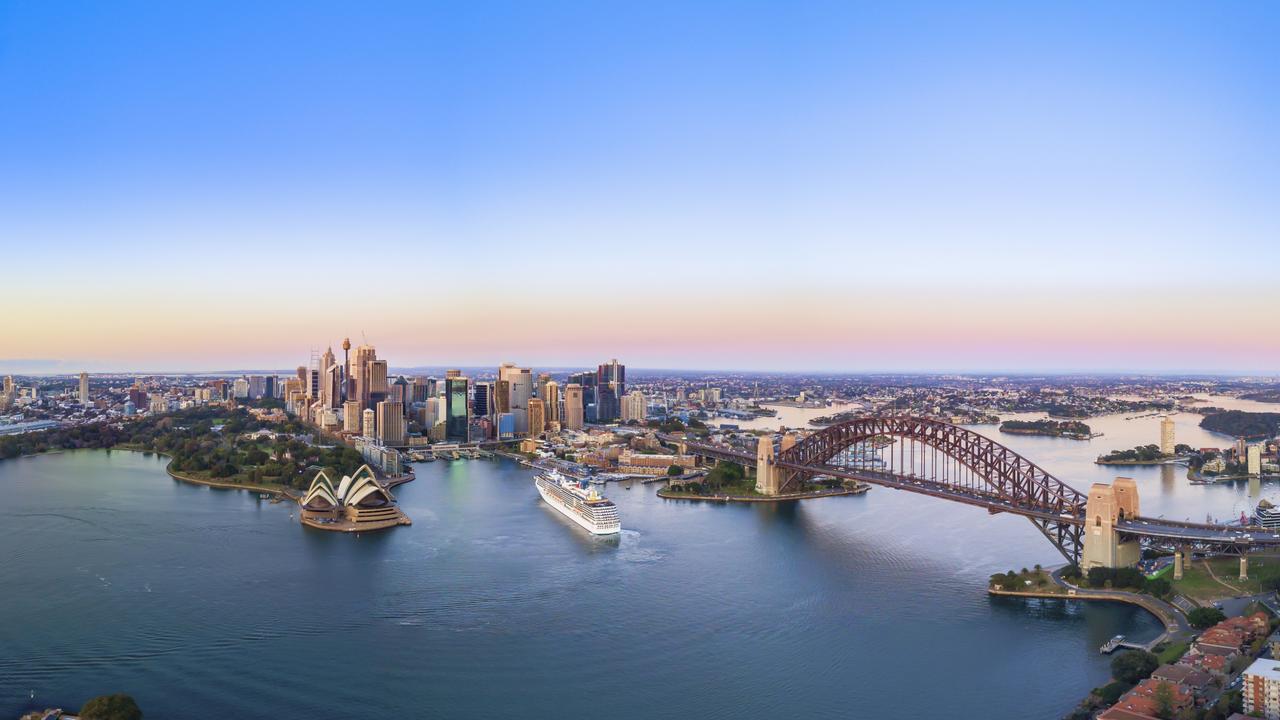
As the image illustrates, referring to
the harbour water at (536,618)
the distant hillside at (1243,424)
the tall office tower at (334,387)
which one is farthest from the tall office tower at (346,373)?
the distant hillside at (1243,424)

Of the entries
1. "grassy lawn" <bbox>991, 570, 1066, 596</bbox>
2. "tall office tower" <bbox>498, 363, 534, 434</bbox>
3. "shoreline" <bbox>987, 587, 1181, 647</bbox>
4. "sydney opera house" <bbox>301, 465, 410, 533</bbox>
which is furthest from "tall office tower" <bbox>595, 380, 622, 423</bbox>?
"shoreline" <bbox>987, 587, 1181, 647</bbox>

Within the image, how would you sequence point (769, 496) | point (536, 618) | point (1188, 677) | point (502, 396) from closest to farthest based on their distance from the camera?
1. point (1188, 677)
2. point (536, 618)
3. point (769, 496)
4. point (502, 396)

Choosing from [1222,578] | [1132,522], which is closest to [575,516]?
[1132,522]

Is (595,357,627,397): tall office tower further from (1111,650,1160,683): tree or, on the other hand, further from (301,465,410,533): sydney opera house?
(1111,650,1160,683): tree

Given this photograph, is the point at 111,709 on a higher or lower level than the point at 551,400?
lower

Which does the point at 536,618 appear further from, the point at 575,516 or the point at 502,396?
the point at 502,396

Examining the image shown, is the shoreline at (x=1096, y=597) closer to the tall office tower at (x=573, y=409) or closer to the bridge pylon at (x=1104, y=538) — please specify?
Answer: the bridge pylon at (x=1104, y=538)
